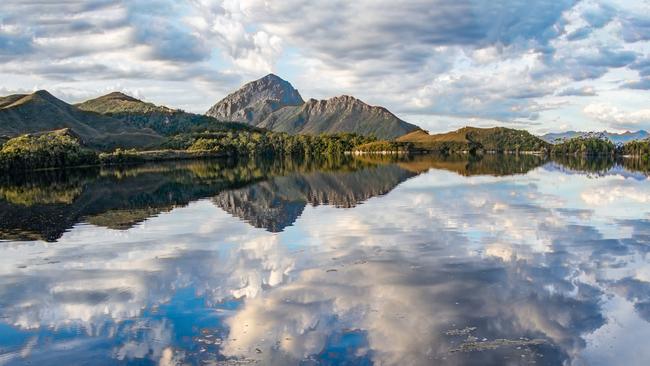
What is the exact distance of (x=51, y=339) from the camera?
2444 cm

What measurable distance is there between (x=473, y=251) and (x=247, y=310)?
61.4 ft

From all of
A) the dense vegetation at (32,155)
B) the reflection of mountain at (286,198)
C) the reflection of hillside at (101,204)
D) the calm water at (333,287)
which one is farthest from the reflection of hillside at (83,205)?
the dense vegetation at (32,155)

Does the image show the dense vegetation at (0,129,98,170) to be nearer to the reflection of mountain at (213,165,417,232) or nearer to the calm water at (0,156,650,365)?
the reflection of mountain at (213,165,417,232)

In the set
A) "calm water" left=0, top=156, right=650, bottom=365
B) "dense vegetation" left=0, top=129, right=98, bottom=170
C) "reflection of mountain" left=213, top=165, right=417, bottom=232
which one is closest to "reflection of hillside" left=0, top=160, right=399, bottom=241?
"reflection of mountain" left=213, top=165, right=417, bottom=232

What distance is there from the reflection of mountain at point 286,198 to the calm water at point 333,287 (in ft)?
3.13

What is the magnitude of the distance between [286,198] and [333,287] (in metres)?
50.8

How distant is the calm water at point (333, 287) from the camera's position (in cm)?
2228

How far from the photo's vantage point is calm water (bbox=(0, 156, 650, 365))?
73.1 ft

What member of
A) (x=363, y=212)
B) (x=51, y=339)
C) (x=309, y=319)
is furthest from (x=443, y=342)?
(x=363, y=212)

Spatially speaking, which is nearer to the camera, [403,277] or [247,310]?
[247,310]

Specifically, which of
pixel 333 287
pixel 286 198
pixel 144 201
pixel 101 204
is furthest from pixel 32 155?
pixel 333 287

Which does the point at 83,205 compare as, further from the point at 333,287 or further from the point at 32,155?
the point at 32,155

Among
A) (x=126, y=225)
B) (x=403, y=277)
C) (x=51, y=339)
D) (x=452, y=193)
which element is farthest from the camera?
(x=452, y=193)

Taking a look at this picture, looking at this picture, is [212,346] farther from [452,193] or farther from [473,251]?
[452,193]
